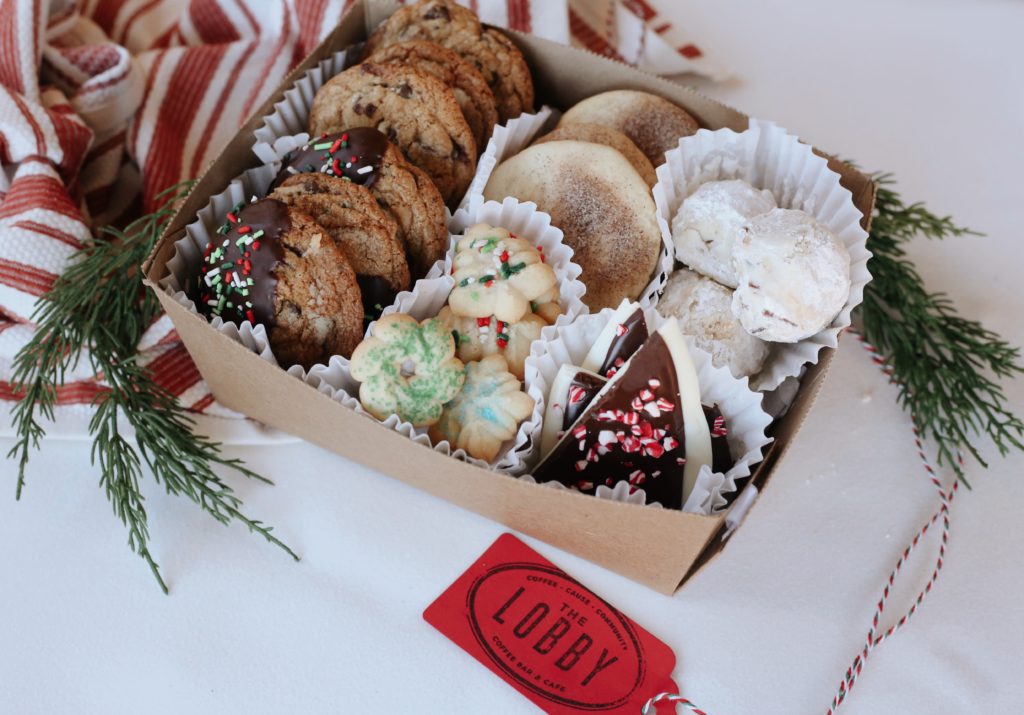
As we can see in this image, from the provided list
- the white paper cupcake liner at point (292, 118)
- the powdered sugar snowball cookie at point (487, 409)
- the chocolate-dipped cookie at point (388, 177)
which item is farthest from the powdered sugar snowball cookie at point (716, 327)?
the white paper cupcake liner at point (292, 118)

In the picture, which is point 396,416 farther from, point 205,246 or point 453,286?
point 205,246

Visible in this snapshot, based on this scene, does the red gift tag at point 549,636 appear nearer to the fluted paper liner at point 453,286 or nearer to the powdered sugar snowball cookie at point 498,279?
the fluted paper liner at point 453,286

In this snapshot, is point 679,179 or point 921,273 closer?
point 679,179

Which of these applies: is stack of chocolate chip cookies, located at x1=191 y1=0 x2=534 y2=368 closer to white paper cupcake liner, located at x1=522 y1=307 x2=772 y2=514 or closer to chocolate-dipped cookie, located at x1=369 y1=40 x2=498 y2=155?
chocolate-dipped cookie, located at x1=369 y1=40 x2=498 y2=155

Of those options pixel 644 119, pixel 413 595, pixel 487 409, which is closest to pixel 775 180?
pixel 644 119

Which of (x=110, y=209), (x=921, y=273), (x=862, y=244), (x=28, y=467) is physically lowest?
(x=28, y=467)

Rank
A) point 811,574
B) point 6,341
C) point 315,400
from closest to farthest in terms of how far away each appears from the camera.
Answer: point 315,400 < point 811,574 < point 6,341

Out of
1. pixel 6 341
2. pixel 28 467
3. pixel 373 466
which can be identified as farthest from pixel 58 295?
pixel 373 466

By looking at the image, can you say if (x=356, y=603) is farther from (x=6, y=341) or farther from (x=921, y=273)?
(x=921, y=273)
